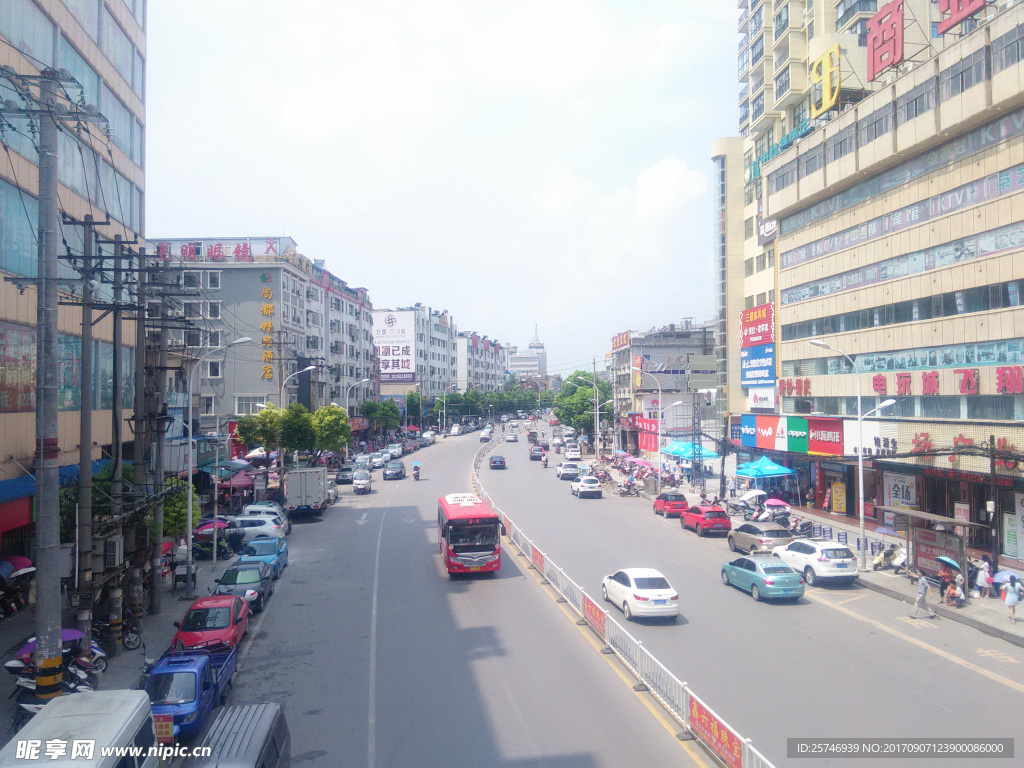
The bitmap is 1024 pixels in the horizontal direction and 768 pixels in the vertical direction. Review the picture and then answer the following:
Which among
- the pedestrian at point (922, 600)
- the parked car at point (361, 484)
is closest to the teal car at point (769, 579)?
the pedestrian at point (922, 600)

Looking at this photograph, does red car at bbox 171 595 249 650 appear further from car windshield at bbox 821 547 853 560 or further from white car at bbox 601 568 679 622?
car windshield at bbox 821 547 853 560

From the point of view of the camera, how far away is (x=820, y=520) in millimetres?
36406

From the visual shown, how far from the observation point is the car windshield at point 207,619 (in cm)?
1595

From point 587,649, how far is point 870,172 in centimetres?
2745

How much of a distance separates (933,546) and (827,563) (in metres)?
3.08

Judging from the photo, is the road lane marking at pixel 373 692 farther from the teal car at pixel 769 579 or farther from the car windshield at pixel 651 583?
the teal car at pixel 769 579

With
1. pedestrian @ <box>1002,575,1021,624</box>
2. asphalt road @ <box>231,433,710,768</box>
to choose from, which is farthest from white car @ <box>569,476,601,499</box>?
pedestrian @ <box>1002,575,1021,624</box>

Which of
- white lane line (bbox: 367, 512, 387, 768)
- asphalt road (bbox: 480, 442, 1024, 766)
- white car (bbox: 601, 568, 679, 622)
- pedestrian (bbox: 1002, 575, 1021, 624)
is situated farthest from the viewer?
pedestrian (bbox: 1002, 575, 1021, 624)

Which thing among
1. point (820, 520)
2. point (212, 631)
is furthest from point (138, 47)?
point (820, 520)

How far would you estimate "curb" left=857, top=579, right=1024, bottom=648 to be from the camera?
17.0 m

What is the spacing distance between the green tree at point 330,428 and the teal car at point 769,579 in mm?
30348

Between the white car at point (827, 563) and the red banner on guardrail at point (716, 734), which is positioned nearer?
the red banner on guardrail at point (716, 734)

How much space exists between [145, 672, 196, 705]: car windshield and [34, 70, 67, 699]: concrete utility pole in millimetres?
1685

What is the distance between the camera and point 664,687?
1245cm
